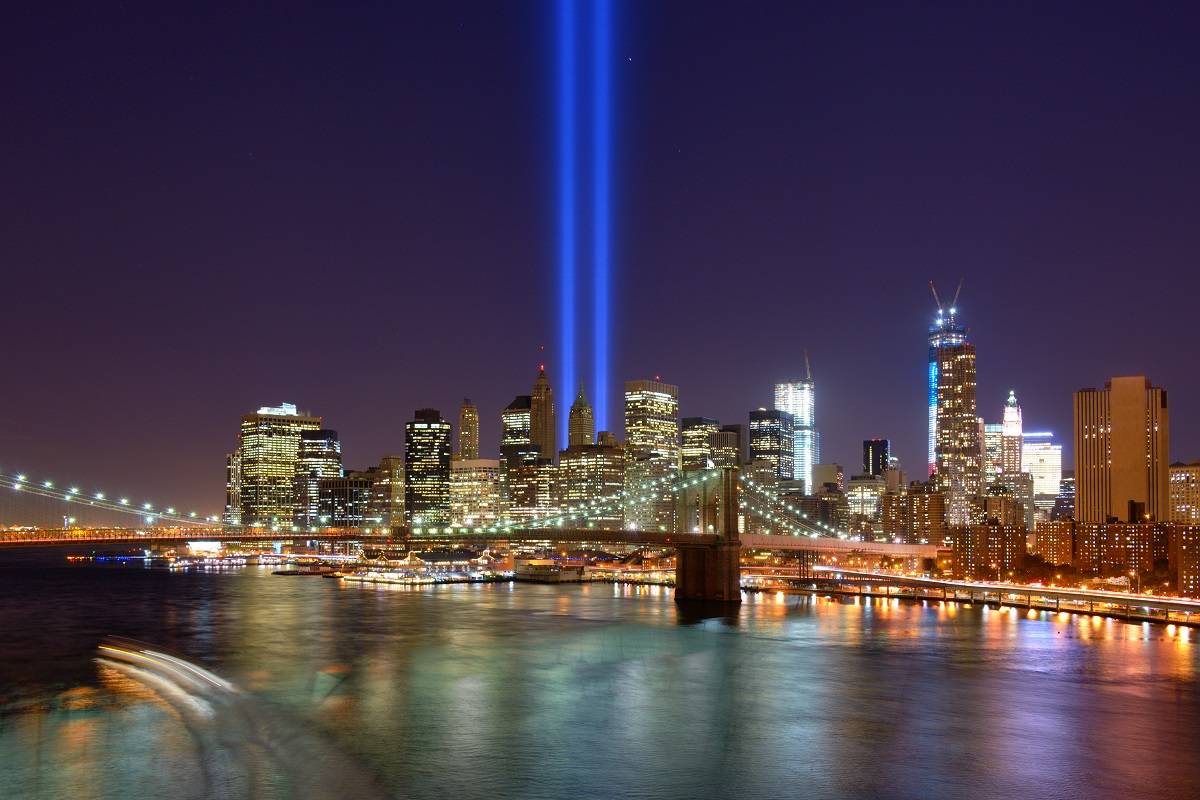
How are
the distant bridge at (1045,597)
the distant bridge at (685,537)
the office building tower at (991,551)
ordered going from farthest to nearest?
1. the office building tower at (991,551)
2. the distant bridge at (685,537)
3. the distant bridge at (1045,597)

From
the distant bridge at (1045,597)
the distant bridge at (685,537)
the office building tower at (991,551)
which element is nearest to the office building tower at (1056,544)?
the office building tower at (991,551)

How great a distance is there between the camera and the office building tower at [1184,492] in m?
154

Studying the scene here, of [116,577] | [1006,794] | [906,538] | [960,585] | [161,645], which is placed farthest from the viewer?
[906,538]

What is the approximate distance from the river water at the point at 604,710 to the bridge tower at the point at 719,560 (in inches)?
499

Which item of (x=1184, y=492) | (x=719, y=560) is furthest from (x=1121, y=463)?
(x=719, y=560)

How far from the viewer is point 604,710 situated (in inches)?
1342

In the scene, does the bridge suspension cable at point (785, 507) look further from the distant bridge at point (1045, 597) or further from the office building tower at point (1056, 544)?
the office building tower at point (1056, 544)

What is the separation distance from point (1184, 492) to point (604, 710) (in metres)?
149

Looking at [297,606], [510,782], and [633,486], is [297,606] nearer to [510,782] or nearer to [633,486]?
[510,782]

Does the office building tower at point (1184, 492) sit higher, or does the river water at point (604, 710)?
the office building tower at point (1184, 492)

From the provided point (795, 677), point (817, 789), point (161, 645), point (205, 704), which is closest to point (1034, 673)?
point (795, 677)

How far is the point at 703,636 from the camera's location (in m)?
53.9

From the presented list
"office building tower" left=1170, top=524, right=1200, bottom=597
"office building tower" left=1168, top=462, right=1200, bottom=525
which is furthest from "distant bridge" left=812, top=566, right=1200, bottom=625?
"office building tower" left=1168, top=462, right=1200, bottom=525

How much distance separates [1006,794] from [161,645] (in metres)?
36.8
